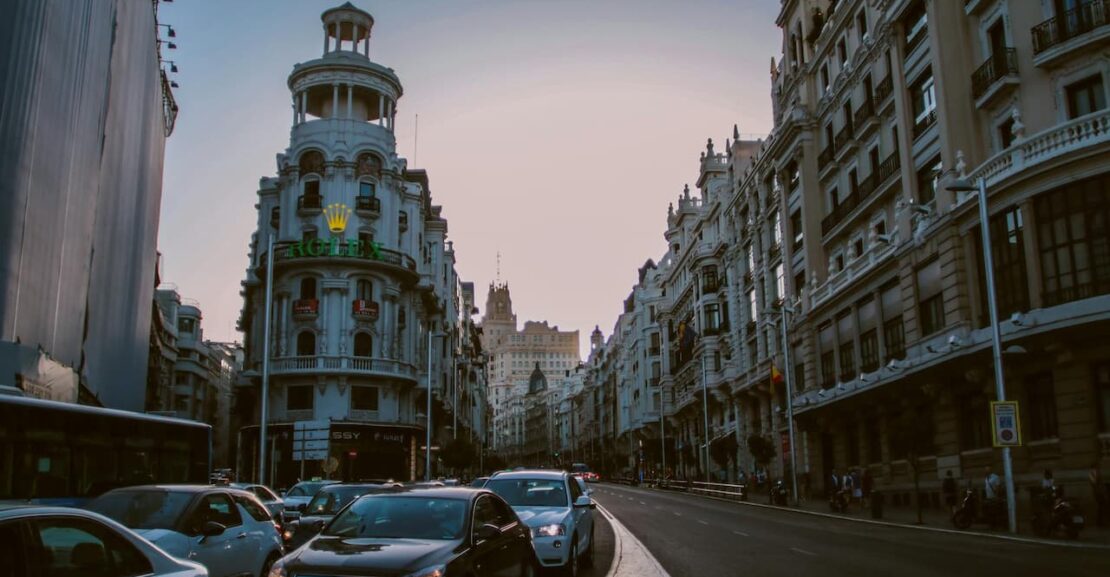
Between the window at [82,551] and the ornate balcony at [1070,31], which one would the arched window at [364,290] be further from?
the window at [82,551]

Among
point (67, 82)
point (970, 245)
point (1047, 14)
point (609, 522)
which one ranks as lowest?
point (609, 522)

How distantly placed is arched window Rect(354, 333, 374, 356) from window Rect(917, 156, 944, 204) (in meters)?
36.6

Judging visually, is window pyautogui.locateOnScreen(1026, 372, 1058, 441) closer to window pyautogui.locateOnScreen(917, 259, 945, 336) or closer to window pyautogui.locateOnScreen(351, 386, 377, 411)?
window pyautogui.locateOnScreen(917, 259, 945, 336)

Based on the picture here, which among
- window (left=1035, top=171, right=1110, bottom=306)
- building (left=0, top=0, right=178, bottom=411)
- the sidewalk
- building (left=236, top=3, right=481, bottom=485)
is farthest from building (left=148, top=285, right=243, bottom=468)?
window (left=1035, top=171, right=1110, bottom=306)

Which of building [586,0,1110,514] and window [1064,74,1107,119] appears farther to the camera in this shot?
window [1064,74,1107,119]

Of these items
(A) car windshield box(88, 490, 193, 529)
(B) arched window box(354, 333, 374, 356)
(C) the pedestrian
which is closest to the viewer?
(A) car windshield box(88, 490, 193, 529)

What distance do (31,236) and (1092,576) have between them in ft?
74.8

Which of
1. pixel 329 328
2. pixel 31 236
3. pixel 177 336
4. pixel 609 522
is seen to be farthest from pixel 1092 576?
pixel 177 336

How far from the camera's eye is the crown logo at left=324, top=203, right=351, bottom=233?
59406 mm

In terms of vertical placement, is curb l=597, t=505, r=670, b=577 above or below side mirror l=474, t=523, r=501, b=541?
below

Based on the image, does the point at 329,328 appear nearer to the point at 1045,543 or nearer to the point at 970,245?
the point at 970,245

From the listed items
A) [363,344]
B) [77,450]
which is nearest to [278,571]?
[77,450]

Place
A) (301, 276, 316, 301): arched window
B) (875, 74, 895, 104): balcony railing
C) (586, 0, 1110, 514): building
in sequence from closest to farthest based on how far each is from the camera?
1. (586, 0, 1110, 514): building
2. (875, 74, 895, 104): balcony railing
3. (301, 276, 316, 301): arched window

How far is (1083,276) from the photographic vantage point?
24.2 m
